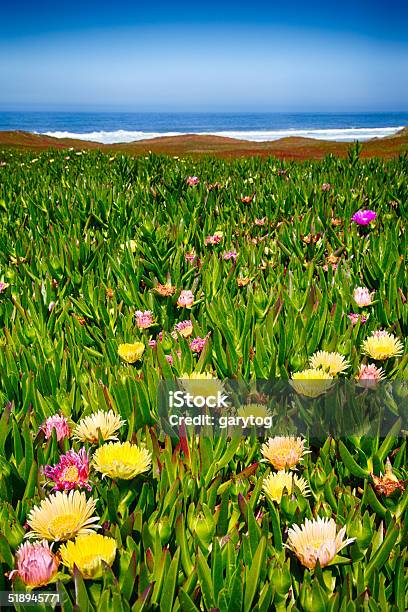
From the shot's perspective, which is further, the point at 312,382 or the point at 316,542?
the point at 312,382

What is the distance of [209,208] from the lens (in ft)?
9.64

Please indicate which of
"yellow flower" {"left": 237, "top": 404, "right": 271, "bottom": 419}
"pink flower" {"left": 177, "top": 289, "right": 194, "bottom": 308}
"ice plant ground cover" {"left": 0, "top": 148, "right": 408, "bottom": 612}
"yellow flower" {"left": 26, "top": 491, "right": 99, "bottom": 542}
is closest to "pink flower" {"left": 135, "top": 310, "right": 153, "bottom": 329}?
"ice plant ground cover" {"left": 0, "top": 148, "right": 408, "bottom": 612}

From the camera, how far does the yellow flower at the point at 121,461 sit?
774 mm

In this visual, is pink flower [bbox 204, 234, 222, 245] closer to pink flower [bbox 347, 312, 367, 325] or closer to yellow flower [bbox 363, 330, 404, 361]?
pink flower [bbox 347, 312, 367, 325]

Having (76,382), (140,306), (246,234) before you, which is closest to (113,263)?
(140,306)

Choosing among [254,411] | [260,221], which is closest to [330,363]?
[254,411]

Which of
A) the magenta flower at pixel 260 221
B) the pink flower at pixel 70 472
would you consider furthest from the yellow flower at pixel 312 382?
the magenta flower at pixel 260 221

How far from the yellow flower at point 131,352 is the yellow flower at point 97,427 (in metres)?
0.25

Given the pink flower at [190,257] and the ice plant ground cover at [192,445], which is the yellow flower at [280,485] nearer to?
the ice plant ground cover at [192,445]

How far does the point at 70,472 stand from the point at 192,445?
23 cm

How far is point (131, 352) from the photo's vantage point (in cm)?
118

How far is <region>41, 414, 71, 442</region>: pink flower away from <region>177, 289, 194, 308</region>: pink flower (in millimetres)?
641

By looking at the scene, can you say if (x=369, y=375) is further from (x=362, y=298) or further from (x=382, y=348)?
(x=362, y=298)

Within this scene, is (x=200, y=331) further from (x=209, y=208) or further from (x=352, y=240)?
(x=209, y=208)
